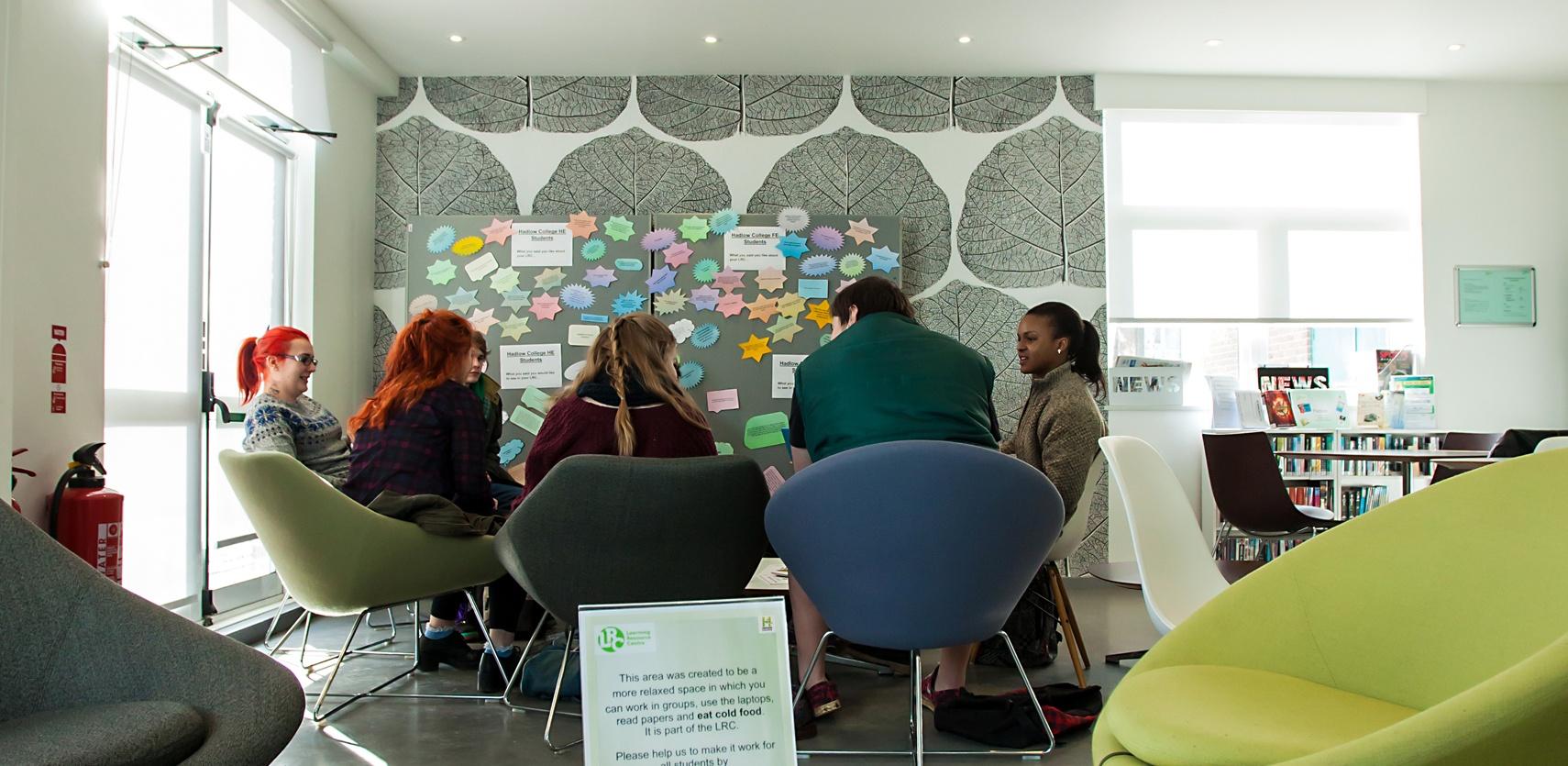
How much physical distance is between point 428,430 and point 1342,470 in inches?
194

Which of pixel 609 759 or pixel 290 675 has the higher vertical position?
pixel 290 675

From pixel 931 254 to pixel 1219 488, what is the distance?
77.3 inches

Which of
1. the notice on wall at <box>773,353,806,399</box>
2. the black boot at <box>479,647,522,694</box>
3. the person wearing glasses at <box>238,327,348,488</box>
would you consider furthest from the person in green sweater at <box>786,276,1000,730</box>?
the notice on wall at <box>773,353,806,399</box>

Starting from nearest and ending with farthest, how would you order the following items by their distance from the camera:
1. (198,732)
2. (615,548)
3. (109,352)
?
1. (198,732)
2. (615,548)
3. (109,352)

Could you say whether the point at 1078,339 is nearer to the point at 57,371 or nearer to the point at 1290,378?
the point at 1290,378

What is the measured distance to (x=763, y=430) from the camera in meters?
5.39

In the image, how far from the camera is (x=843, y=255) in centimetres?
544

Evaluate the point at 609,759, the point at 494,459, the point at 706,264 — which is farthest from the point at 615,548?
the point at 706,264

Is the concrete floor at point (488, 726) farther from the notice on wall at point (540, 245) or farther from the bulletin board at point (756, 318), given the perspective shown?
the notice on wall at point (540, 245)

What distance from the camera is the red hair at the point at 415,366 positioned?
10.2 feet

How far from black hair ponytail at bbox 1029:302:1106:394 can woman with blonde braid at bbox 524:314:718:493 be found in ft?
4.67

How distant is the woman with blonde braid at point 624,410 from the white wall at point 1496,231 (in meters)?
5.03

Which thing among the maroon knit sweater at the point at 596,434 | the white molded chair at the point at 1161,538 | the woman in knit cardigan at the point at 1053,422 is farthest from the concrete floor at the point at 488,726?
the maroon knit sweater at the point at 596,434

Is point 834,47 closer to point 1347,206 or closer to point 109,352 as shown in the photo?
point 1347,206
